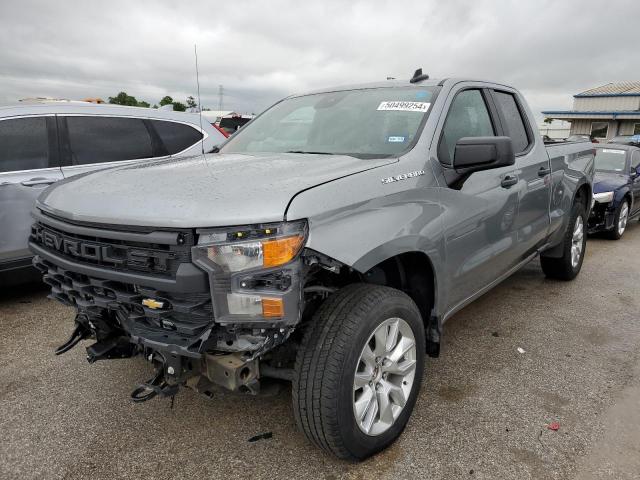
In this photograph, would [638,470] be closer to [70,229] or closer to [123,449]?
[123,449]

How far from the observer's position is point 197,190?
2.05 m

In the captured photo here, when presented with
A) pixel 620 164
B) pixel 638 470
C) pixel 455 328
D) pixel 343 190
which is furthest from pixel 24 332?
pixel 620 164

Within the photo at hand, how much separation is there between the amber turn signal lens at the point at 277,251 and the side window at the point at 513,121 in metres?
2.43

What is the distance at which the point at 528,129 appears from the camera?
13.1ft

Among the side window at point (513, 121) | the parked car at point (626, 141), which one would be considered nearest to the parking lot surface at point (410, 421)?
the side window at point (513, 121)

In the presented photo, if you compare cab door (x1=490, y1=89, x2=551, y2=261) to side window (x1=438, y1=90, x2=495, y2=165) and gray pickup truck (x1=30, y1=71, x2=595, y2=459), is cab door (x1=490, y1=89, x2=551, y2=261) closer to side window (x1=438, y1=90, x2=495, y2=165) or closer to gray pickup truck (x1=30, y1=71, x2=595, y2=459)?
side window (x1=438, y1=90, x2=495, y2=165)

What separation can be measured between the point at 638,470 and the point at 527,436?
19.0 inches

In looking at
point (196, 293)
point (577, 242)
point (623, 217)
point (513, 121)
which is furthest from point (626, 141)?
point (196, 293)

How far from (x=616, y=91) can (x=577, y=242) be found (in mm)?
35930

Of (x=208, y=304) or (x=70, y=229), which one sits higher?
(x=70, y=229)

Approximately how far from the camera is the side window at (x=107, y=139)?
15.0 feet

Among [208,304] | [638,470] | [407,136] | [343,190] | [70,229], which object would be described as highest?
[407,136]

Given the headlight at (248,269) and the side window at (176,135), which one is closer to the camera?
the headlight at (248,269)

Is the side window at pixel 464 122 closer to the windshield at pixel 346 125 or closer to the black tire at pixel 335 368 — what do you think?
the windshield at pixel 346 125
